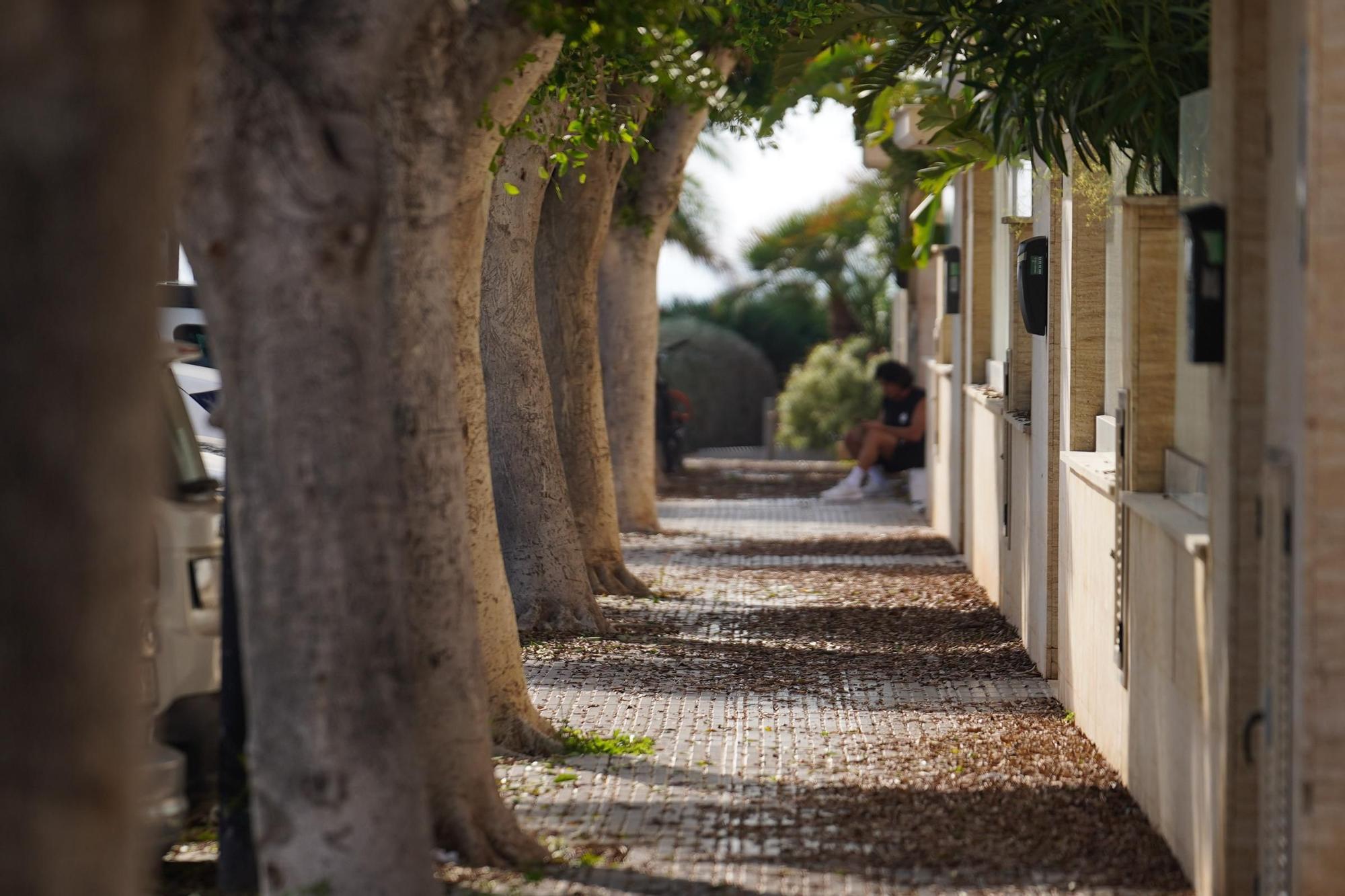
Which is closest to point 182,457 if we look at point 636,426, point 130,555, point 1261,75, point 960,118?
point 130,555

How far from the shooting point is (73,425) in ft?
9.70

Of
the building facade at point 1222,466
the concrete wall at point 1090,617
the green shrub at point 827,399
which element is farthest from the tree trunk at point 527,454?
Result: the green shrub at point 827,399

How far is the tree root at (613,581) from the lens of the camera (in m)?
13.6

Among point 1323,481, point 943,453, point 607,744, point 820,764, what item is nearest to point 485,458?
point 607,744

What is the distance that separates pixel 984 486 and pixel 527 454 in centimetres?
377

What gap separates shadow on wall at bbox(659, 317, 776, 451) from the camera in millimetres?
33531

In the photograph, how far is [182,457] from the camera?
20.1 feet

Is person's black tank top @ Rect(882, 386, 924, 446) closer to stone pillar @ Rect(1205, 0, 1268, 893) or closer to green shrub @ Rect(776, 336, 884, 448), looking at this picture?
green shrub @ Rect(776, 336, 884, 448)

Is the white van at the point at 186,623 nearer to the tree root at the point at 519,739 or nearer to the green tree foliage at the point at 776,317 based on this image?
the tree root at the point at 519,739

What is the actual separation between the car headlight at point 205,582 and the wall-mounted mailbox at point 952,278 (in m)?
10.3

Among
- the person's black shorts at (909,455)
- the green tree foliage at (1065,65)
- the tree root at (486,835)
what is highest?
the green tree foliage at (1065,65)

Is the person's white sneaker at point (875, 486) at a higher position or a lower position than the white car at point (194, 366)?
lower

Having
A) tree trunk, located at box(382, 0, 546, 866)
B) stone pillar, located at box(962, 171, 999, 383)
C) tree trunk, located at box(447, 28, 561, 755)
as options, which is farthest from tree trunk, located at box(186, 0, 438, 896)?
stone pillar, located at box(962, 171, 999, 383)

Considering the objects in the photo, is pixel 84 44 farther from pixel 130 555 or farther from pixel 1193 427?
pixel 1193 427
